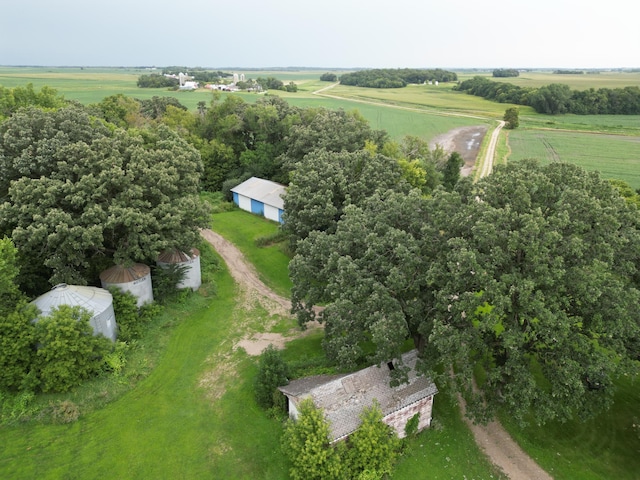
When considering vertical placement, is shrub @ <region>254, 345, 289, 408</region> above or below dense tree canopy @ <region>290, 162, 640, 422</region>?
below

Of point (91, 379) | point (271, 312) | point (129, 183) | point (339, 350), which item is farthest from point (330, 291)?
point (129, 183)

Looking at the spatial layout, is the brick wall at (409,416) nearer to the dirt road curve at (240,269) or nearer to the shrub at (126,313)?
the dirt road curve at (240,269)

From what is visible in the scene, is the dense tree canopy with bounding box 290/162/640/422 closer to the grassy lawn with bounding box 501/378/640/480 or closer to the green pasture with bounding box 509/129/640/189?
the grassy lawn with bounding box 501/378/640/480

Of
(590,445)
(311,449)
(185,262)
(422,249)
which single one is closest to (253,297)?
(185,262)

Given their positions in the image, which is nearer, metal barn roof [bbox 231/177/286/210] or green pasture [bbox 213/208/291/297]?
green pasture [bbox 213/208/291/297]

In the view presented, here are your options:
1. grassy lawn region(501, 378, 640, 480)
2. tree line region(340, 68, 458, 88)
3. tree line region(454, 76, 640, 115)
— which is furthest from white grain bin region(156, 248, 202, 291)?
tree line region(340, 68, 458, 88)

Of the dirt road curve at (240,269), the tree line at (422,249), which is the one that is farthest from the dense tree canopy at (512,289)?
the dirt road curve at (240,269)

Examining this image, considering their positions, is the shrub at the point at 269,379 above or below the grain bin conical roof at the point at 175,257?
below
